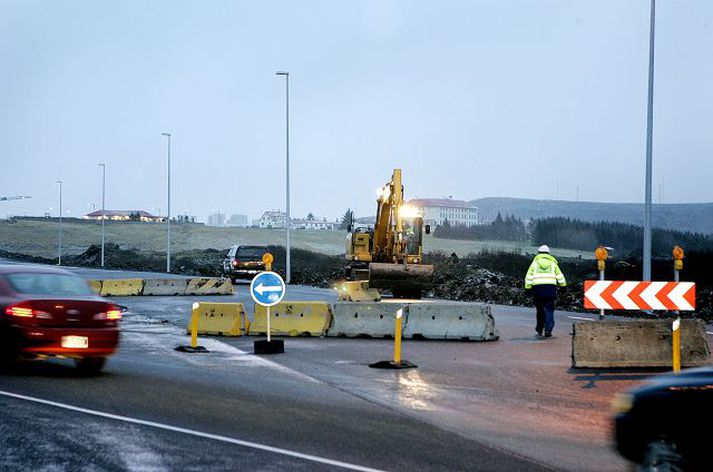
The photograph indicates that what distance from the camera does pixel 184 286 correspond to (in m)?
36.7

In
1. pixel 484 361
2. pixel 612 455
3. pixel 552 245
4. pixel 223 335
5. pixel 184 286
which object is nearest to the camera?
pixel 612 455

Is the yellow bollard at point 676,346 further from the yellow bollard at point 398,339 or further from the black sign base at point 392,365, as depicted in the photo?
the yellow bollard at point 398,339

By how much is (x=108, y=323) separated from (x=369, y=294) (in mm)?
18560

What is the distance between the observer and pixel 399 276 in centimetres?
3161

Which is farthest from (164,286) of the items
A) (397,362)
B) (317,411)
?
(317,411)

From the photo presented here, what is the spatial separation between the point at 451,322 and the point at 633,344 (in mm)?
5353

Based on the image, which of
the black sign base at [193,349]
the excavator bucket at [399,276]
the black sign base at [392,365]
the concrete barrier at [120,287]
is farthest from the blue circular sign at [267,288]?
the concrete barrier at [120,287]

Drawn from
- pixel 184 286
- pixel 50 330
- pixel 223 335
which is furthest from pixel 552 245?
pixel 50 330

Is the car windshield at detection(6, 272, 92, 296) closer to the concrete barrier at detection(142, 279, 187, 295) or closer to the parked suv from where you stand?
the concrete barrier at detection(142, 279, 187, 295)

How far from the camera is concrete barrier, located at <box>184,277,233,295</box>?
36000 mm

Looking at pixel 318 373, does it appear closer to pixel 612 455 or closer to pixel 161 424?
pixel 161 424

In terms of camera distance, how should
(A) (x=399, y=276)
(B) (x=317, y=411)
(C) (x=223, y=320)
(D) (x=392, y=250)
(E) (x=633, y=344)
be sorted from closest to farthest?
(B) (x=317, y=411) < (E) (x=633, y=344) < (C) (x=223, y=320) < (A) (x=399, y=276) < (D) (x=392, y=250)

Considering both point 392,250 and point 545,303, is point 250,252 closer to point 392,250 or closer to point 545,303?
point 392,250

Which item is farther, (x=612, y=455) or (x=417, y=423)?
(x=417, y=423)
